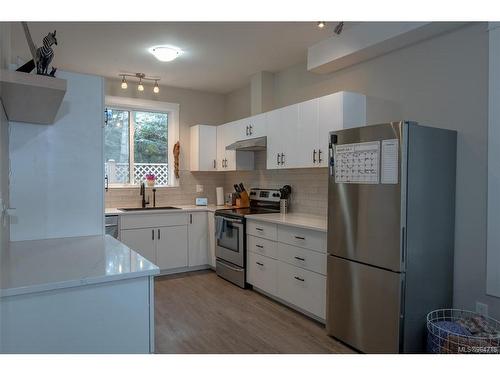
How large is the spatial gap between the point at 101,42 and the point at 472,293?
12.7 ft

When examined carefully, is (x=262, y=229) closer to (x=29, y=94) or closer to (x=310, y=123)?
(x=310, y=123)

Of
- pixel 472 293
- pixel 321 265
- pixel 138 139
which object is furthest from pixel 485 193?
pixel 138 139

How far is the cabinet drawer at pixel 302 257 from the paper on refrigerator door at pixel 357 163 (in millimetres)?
734

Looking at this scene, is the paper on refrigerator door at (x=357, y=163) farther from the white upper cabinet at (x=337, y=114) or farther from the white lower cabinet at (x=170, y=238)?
the white lower cabinet at (x=170, y=238)

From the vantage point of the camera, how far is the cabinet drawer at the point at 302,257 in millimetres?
2984

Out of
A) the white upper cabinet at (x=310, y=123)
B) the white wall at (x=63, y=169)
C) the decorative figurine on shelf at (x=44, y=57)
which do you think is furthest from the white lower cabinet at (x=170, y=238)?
the decorative figurine on shelf at (x=44, y=57)

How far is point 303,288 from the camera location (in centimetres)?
317

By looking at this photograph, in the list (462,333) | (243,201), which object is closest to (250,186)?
(243,201)

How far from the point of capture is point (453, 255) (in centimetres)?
255

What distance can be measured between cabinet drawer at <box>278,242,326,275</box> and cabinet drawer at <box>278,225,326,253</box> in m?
0.04

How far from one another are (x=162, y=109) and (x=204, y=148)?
84 cm

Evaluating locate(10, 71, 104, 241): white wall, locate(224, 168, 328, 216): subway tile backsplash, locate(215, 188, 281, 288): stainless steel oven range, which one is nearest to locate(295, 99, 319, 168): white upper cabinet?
locate(224, 168, 328, 216): subway tile backsplash

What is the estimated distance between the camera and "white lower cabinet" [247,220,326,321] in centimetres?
301

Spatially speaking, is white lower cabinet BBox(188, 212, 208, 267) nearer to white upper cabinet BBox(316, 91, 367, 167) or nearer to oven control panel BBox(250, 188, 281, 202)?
oven control panel BBox(250, 188, 281, 202)
